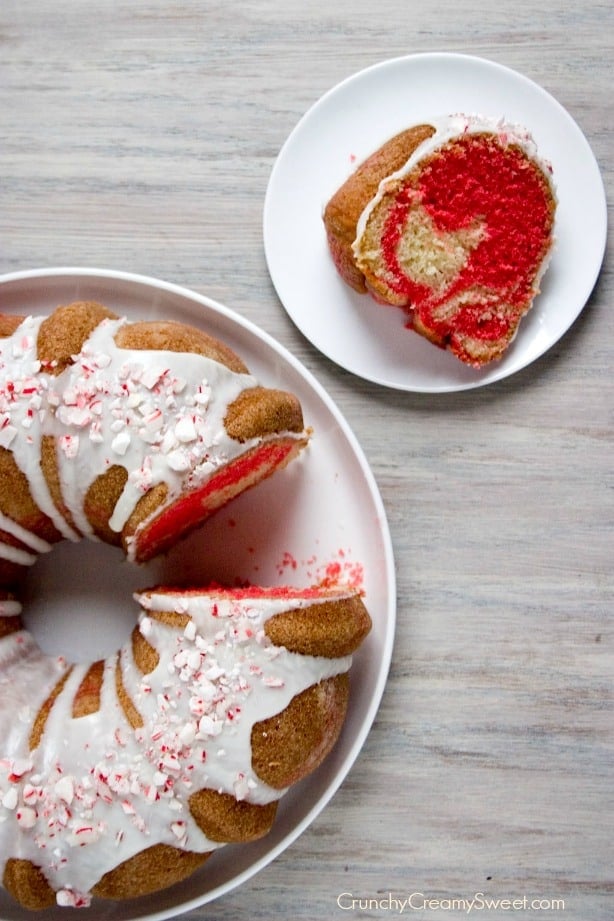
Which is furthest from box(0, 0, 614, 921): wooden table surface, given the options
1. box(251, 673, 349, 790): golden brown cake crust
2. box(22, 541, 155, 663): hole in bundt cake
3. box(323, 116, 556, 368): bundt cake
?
box(22, 541, 155, 663): hole in bundt cake

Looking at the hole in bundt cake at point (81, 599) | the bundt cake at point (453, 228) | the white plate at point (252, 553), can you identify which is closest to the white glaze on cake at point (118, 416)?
the white plate at point (252, 553)

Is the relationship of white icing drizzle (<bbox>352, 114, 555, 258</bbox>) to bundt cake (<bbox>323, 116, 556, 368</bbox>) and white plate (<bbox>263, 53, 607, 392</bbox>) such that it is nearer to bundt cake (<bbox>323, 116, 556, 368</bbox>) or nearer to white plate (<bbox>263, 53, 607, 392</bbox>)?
bundt cake (<bbox>323, 116, 556, 368</bbox>)

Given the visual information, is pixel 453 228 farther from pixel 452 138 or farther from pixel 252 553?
pixel 252 553

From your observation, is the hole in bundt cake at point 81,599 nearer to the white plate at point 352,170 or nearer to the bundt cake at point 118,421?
the bundt cake at point 118,421

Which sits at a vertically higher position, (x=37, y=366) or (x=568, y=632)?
(x=37, y=366)

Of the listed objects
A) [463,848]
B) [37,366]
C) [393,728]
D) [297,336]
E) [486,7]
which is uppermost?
[486,7]

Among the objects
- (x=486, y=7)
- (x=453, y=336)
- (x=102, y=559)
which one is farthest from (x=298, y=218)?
(x=102, y=559)

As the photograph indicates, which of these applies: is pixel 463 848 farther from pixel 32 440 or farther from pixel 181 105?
pixel 181 105
